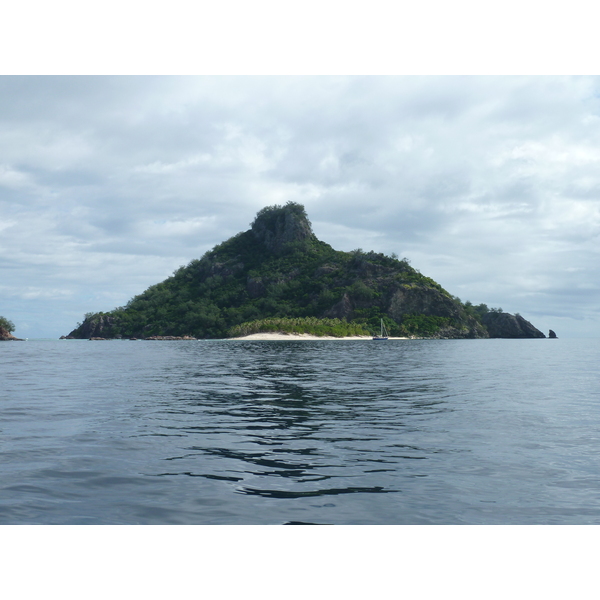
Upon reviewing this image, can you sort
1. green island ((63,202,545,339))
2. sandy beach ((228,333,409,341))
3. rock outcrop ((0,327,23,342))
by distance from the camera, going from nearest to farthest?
sandy beach ((228,333,409,341)), rock outcrop ((0,327,23,342)), green island ((63,202,545,339))

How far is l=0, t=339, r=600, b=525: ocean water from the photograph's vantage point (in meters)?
7.54

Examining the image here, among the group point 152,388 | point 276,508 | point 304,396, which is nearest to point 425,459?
point 276,508

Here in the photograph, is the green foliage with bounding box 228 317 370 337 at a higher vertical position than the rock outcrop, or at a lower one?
higher

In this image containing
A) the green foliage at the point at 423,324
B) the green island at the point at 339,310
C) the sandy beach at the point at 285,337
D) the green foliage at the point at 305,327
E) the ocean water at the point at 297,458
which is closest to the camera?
the ocean water at the point at 297,458

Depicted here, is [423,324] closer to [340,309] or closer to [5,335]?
[340,309]

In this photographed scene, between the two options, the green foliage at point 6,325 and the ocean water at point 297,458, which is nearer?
the ocean water at point 297,458

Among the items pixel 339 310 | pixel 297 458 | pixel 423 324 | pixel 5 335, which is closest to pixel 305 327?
pixel 339 310

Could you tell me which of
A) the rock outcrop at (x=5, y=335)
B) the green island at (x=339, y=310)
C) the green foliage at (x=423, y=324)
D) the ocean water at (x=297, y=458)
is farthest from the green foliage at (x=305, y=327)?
the ocean water at (x=297, y=458)

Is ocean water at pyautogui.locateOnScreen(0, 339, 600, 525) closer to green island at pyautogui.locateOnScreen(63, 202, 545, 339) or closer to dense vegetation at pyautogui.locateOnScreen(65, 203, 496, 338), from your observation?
green island at pyautogui.locateOnScreen(63, 202, 545, 339)

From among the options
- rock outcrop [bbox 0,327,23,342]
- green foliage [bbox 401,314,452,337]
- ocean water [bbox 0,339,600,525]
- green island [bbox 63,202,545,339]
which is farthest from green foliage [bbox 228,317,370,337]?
ocean water [bbox 0,339,600,525]

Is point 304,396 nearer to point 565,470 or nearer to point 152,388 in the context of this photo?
point 152,388

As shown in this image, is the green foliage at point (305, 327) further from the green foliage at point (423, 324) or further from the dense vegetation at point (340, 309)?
the green foliage at point (423, 324)

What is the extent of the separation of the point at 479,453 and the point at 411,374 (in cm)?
2181

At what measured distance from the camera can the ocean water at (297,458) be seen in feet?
24.7
